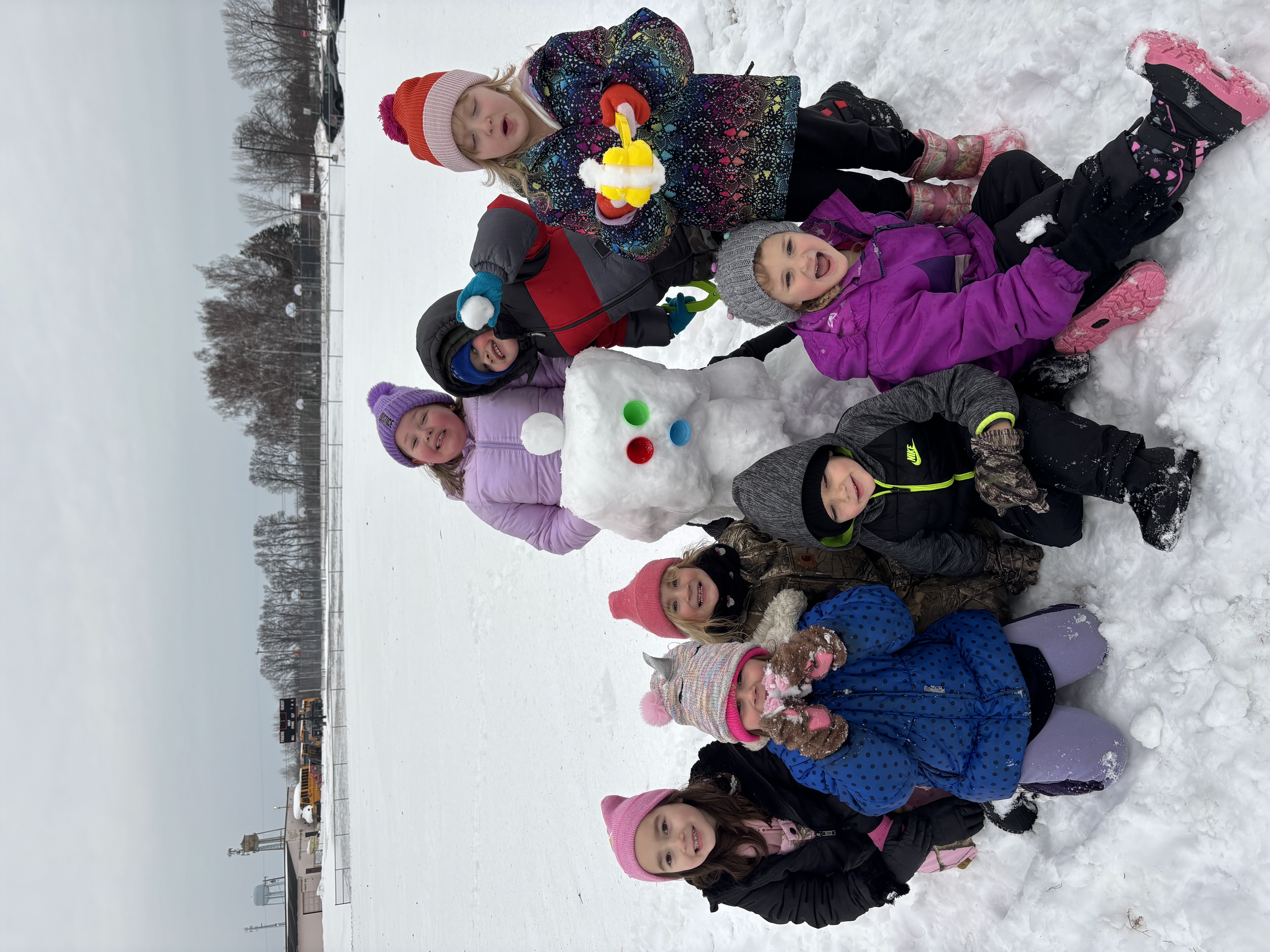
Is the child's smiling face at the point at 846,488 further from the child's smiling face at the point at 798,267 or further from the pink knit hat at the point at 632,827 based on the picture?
the pink knit hat at the point at 632,827

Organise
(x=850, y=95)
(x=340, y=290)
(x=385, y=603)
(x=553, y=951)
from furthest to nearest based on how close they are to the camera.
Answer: (x=340, y=290) < (x=385, y=603) < (x=553, y=951) < (x=850, y=95)

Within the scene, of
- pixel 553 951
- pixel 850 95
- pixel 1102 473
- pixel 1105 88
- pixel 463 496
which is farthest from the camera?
pixel 553 951

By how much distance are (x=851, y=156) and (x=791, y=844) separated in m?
2.25

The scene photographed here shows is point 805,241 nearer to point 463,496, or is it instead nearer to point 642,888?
point 463,496

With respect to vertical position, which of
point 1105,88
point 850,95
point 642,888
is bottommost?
point 642,888

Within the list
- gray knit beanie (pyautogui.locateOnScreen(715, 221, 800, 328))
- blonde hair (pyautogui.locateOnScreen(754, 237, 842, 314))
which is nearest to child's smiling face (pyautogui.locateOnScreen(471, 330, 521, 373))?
gray knit beanie (pyautogui.locateOnScreen(715, 221, 800, 328))

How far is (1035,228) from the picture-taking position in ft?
6.40

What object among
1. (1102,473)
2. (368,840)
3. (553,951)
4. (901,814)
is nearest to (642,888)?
(553,951)

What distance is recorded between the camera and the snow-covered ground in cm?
178

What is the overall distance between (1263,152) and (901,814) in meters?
2.06

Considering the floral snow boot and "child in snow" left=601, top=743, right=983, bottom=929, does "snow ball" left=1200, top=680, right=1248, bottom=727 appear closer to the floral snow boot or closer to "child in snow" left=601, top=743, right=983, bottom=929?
"child in snow" left=601, top=743, right=983, bottom=929

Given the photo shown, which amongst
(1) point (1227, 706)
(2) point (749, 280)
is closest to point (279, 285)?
(2) point (749, 280)

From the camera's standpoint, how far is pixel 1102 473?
1.81 meters

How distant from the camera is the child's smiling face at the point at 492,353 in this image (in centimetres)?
229
